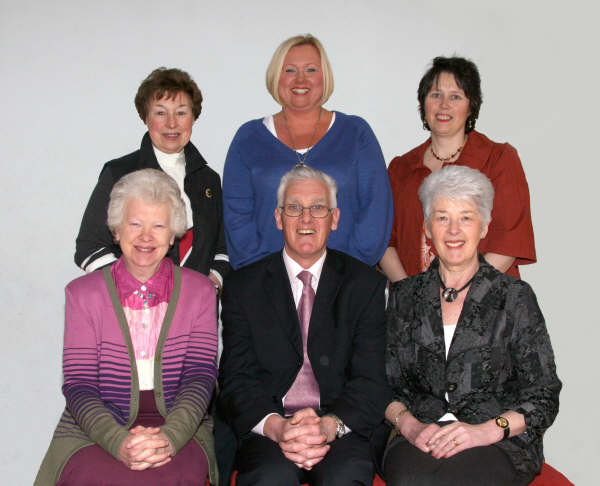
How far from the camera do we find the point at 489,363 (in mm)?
2361

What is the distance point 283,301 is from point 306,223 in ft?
1.01

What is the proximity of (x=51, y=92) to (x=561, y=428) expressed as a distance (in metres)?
3.73

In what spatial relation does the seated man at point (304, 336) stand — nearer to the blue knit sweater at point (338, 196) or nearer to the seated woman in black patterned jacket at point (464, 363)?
the seated woman in black patterned jacket at point (464, 363)

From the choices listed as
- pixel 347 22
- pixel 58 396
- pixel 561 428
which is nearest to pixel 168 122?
pixel 347 22

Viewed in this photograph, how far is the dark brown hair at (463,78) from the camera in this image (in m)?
3.10

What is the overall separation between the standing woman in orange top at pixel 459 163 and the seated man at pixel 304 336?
0.57 meters

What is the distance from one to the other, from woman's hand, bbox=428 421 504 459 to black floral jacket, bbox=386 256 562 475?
5 centimetres

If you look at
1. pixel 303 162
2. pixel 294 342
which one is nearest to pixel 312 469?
pixel 294 342

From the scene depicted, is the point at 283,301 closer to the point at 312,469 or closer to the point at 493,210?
the point at 312,469

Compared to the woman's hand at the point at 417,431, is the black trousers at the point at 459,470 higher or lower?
lower

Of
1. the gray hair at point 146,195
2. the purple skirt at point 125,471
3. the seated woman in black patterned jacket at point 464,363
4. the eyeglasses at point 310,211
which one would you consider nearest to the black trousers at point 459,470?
the seated woman in black patterned jacket at point 464,363

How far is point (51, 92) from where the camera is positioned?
4.05 metres

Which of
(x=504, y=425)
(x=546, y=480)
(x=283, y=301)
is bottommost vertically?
(x=546, y=480)

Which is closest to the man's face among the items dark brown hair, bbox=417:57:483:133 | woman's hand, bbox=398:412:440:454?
woman's hand, bbox=398:412:440:454
